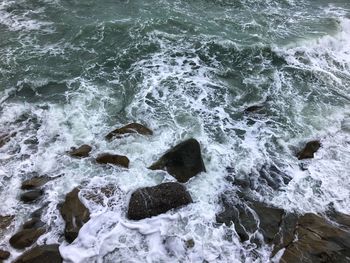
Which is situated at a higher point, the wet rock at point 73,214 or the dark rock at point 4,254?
the wet rock at point 73,214

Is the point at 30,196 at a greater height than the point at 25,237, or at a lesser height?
greater

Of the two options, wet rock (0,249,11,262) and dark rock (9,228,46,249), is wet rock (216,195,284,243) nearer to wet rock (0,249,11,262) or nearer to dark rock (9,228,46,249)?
dark rock (9,228,46,249)

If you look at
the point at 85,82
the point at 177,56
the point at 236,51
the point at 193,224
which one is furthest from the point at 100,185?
the point at 236,51

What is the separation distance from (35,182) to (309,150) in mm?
7707

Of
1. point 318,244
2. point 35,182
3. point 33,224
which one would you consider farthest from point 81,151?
point 318,244

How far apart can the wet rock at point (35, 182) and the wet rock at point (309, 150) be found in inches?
276

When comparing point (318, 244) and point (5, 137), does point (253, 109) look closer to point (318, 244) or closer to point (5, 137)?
point (318, 244)

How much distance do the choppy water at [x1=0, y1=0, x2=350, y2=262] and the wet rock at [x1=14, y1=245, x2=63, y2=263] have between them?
0.22m

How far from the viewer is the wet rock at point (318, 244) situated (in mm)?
7332

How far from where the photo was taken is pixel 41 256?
23.6ft

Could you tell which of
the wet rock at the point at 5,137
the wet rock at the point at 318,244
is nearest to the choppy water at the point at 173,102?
the wet rock at the point at 5,137

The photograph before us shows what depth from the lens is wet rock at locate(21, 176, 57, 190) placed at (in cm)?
870

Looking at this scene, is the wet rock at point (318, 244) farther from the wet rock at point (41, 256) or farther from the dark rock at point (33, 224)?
the dark rock at point (33, 224)

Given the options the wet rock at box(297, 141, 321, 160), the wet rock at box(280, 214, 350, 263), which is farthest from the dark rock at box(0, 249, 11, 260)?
the wet rock at box(297, 141, 321, 160)
